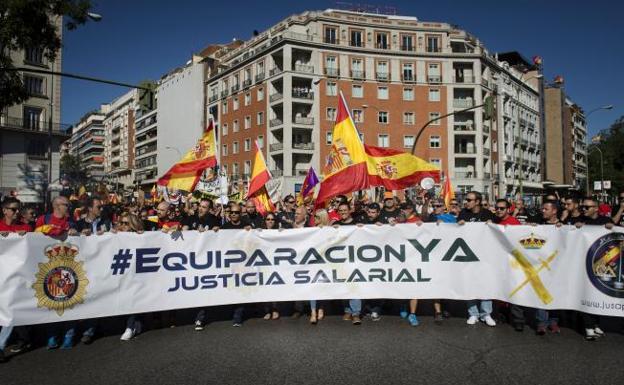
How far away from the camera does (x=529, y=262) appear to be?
6246mm

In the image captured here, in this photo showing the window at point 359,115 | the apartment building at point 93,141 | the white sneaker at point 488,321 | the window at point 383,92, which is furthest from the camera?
the apartment building at point 93,141

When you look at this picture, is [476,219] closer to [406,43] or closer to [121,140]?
[406,43]

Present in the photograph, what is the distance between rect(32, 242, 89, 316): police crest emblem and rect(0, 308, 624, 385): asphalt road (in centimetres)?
58

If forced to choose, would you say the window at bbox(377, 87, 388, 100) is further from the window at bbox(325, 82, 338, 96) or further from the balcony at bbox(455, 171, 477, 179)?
the balcony at bbox(455, 171, 477, 179)

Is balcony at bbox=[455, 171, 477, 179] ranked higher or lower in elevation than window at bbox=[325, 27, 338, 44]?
lower

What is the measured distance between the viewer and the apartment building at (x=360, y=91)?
47438 millimetres

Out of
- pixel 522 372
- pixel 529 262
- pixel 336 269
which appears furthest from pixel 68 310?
pixel 529 262

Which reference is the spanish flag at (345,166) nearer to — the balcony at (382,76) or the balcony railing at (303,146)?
the balcony railing at (303,146)

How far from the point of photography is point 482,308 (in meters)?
6.52

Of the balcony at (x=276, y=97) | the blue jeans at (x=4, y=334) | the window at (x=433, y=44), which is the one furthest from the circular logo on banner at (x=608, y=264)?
the window at (x=433, y=44)

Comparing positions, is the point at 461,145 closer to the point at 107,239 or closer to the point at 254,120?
the point at 254,120

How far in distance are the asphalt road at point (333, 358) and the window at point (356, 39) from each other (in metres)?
46.8

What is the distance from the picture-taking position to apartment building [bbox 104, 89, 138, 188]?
96.4 meters

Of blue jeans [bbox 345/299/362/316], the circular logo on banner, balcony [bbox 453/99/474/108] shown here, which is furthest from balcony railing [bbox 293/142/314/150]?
the circular logo on banner
